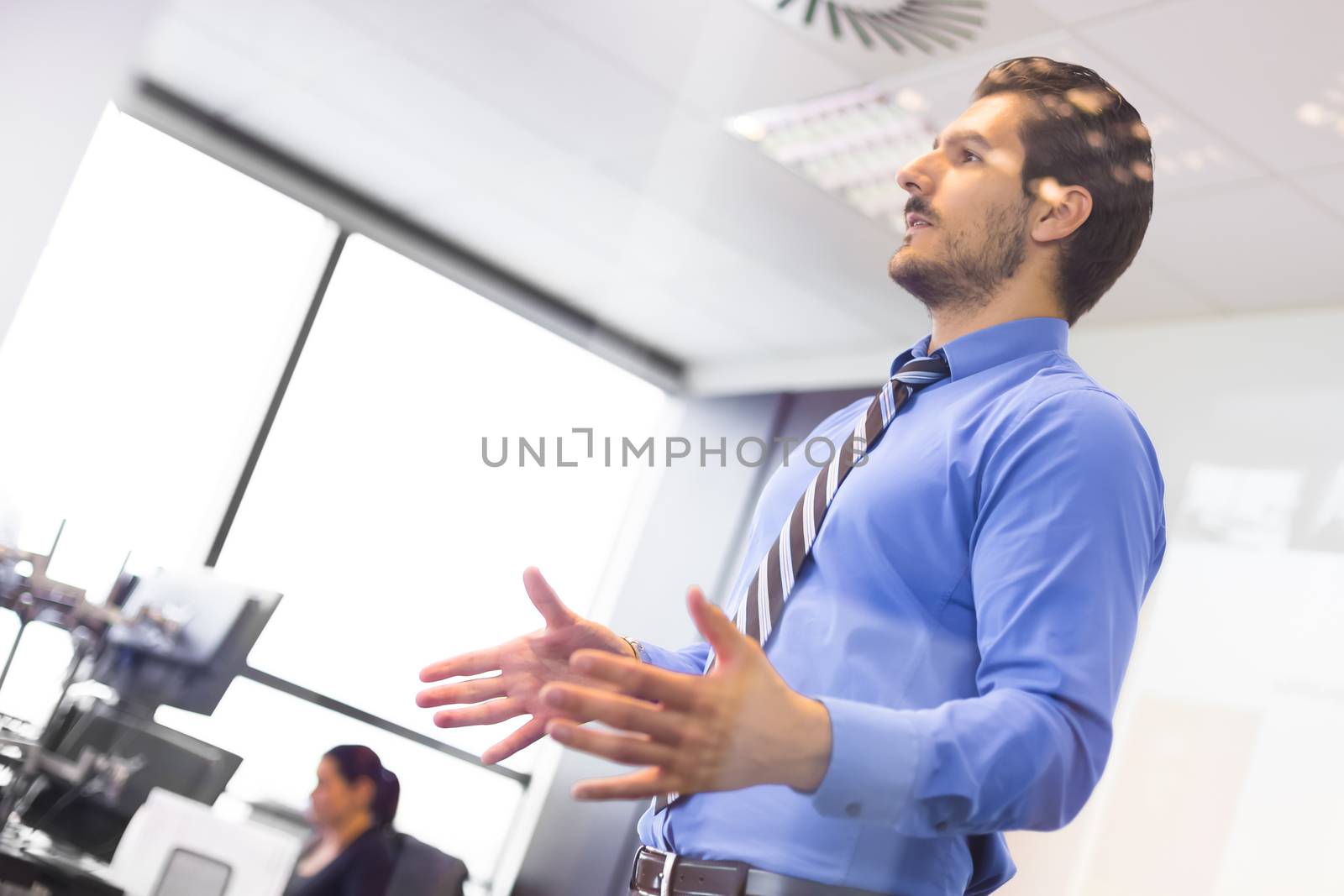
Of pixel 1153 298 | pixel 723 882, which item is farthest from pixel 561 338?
pixel 1153 298

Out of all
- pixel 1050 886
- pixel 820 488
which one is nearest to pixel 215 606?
pixel 820 488

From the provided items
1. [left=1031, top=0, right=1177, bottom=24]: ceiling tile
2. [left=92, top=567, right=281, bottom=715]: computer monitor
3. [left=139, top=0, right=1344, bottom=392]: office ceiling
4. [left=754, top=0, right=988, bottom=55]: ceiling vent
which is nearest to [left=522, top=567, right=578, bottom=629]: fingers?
[left=92, top=567, right=281, bottom=715]: computer monitor

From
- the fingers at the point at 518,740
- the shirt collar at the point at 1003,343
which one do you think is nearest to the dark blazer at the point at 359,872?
the fingers at the point at 518,740

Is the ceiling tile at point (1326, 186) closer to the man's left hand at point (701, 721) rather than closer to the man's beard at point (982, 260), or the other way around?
the man's beard at point (982, 260)

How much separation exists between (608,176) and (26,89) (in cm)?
93

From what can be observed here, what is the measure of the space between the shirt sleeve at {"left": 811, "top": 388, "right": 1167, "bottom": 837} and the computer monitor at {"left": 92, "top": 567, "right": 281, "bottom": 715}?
877 millimetres

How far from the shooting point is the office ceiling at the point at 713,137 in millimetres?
1653

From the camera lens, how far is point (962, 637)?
2.83ft

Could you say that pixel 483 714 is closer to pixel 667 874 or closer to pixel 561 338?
pixel 667 874

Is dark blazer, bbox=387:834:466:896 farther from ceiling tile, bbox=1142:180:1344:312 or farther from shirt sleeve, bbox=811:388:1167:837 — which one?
ceiling tile, bbox=1142:180:1344:312

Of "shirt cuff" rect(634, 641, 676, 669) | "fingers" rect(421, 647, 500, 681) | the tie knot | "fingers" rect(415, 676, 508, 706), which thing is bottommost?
"fingers" rect(415, 676, 508, 706)

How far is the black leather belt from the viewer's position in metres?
0.85

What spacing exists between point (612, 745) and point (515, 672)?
1.15ft

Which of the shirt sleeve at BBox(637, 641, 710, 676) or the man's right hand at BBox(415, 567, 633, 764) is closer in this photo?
the man's right hand at BBox(415, 567, 633, 764)
